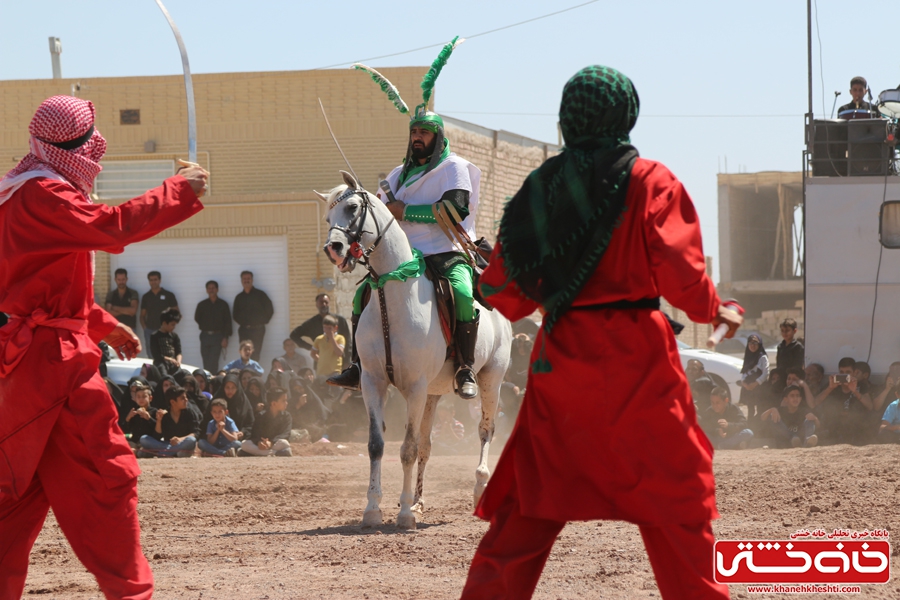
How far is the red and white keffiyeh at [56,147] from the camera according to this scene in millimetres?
4535

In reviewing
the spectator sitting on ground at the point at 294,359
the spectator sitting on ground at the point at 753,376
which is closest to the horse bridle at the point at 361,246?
the spectator sitting on ground at the point at 753,376

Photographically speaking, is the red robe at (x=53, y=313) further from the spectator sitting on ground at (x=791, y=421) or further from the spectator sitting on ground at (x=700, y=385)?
the spectator sitting on ground at (x=791, y=421)

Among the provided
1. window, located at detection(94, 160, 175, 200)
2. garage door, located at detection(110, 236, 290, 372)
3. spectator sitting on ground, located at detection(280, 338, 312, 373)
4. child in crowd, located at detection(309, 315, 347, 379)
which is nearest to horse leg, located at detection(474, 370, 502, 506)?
child in crowd, located at detection(309, 315, 347, 379)

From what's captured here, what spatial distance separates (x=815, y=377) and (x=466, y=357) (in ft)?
26.1

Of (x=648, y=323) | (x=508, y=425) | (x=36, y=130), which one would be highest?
(x=36, y=130)

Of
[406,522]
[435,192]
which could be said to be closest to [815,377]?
[435,192]

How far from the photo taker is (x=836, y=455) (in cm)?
1166

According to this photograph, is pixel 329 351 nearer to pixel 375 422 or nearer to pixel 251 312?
pixel 251 312

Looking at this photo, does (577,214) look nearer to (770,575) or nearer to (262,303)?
(770,575)

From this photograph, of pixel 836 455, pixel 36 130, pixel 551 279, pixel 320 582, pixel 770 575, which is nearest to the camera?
pixel 551 279

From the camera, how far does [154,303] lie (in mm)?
21000

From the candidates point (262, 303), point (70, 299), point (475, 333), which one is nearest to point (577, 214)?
point (70, 299)

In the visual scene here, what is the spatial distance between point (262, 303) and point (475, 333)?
42.6ft

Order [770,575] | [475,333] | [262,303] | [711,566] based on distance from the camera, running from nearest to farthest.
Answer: [711,566], [770,575], [475,333], [262,303]
